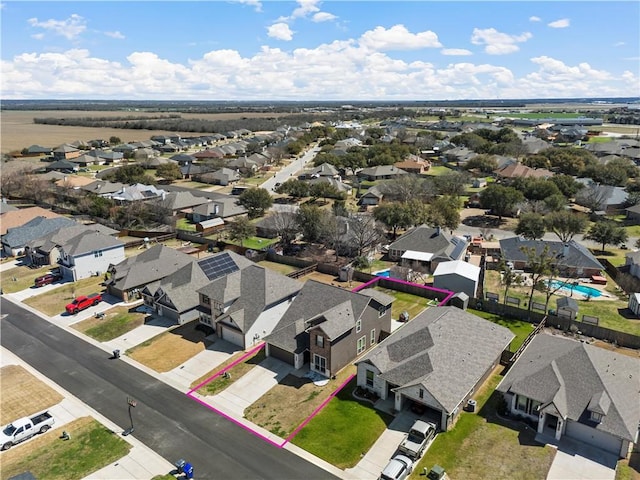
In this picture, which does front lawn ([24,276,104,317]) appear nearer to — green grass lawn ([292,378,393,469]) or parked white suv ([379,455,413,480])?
green grass lawn ([292,378,393,469])

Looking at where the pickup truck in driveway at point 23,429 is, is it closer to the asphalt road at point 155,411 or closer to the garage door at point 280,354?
the asphalt road at point 155,411

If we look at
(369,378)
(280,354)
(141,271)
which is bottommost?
(280,354)

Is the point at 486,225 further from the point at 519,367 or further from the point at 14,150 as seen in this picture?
the point at 14,150

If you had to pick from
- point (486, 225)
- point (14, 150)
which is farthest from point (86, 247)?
point (14, 150)

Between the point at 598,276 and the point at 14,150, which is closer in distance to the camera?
the point at 598,276

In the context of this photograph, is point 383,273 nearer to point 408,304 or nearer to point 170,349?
point 408,304

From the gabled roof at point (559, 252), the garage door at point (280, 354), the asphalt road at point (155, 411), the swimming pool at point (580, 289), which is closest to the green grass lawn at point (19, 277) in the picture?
the asphalt road at point (155, 411)

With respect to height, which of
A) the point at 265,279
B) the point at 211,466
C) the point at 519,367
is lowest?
the point at 211,466

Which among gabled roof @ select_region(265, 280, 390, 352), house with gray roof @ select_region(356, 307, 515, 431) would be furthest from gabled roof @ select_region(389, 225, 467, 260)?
gabled roof @ select_region(265, 280, 390, 352)

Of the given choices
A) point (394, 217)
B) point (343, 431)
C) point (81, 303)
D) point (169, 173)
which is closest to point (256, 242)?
point (394, 217)
